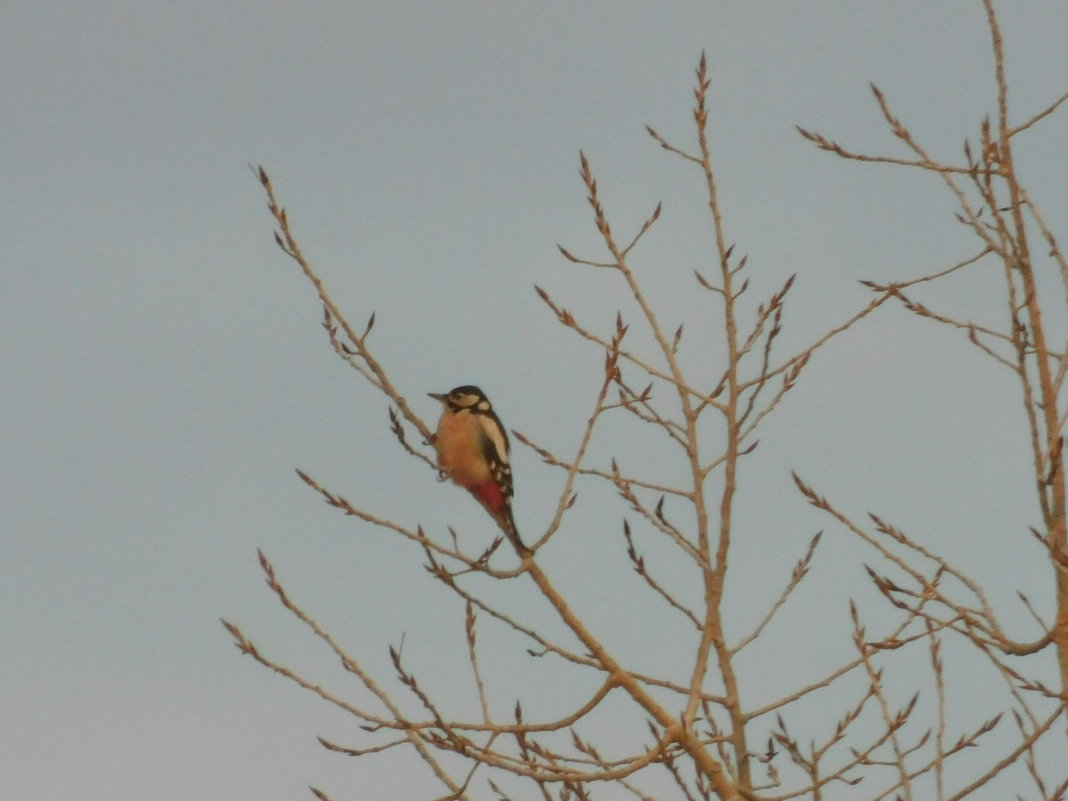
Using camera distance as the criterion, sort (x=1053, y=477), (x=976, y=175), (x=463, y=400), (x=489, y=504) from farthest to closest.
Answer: (x=463, y=400)
(x=489, y=504)
(x=976, y=175)
(x=1053, y=477)

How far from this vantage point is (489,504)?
8.12 m

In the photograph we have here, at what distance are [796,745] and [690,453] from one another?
1.44m

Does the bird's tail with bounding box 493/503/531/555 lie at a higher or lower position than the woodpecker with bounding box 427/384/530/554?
lower

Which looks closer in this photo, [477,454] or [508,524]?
[508,524]

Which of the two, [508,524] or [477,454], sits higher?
[477,454]

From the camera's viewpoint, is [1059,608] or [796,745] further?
[796,745]

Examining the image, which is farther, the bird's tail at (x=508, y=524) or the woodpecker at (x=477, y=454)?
the woodpecker at (x=477, y=454)

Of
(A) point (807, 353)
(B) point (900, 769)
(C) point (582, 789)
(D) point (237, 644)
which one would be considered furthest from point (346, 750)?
(A) point (807, 353)

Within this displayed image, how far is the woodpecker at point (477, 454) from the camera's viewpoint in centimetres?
829

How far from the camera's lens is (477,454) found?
850 centimetres

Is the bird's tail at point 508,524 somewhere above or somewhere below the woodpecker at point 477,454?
below

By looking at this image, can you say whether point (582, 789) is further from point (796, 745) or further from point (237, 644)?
point (237, 644)

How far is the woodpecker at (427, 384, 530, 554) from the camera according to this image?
829 cm

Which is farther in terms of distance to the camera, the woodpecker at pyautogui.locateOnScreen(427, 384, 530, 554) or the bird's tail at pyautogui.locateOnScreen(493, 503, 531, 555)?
the woodpecker at pyautogui.locateOnScreen(427, 384, 530, 554)
